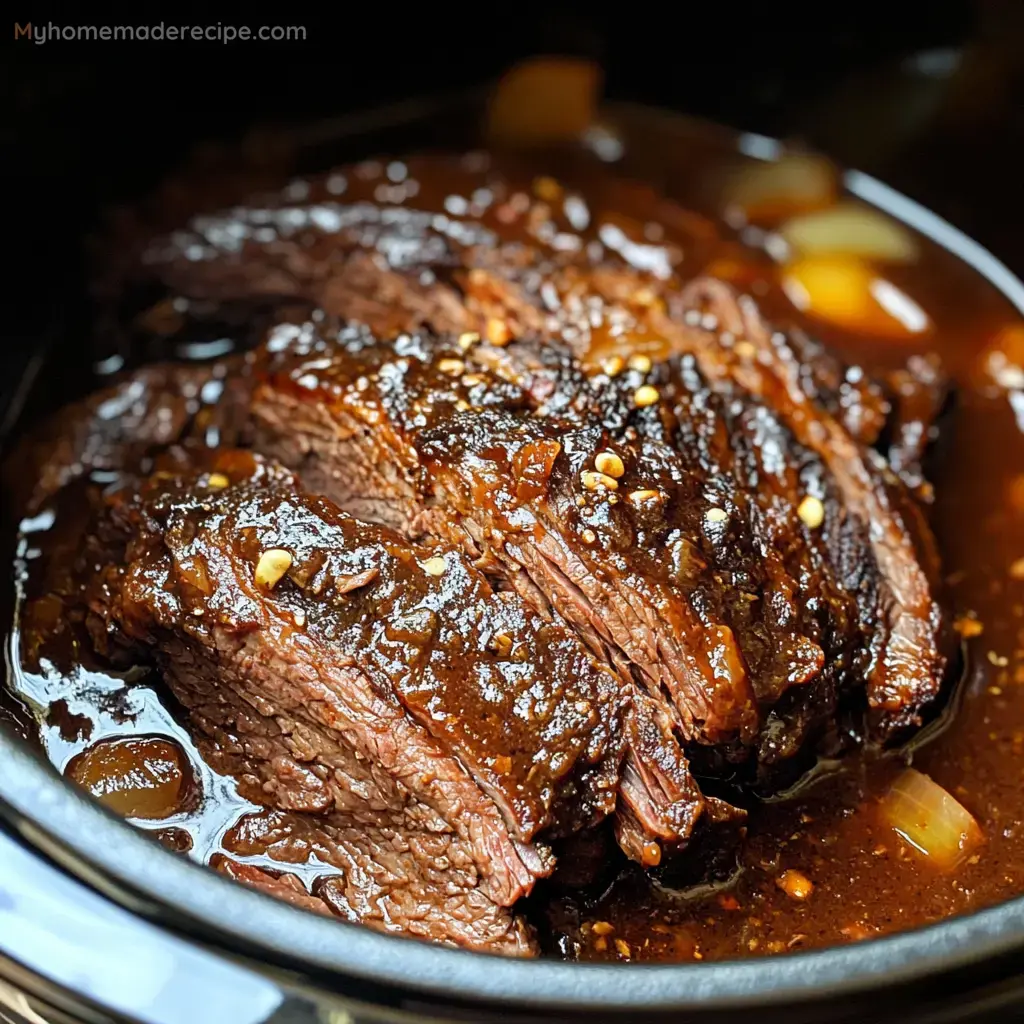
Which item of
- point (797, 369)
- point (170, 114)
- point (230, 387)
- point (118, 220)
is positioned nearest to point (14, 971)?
point (230, 387)

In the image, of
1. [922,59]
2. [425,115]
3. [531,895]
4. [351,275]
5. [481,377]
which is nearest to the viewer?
[531,895]

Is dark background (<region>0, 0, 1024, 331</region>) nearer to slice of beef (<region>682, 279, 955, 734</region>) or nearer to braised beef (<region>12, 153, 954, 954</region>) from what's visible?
braised beef (<region>12, 153, 954, 954</region>)

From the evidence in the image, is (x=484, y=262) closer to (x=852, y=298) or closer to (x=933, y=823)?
(x=852, y=298)

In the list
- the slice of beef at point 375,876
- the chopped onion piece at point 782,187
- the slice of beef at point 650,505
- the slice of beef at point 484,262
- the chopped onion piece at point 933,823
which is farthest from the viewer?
the chopped onion piece at point 782,187

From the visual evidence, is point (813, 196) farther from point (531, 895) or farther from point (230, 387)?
point (531, 895)

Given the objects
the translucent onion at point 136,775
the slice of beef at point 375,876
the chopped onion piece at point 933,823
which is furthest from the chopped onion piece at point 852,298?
the translucent onion at point 136,775

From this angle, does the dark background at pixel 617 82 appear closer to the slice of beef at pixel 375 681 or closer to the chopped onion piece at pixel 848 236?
the chopped onion piece at pixel 848 236
